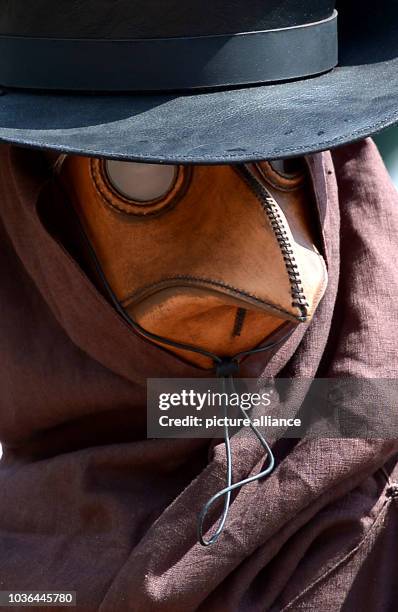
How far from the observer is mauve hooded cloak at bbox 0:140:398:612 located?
1.24 metres

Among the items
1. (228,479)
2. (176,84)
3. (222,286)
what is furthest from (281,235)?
(228,479)

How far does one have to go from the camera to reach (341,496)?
128cm

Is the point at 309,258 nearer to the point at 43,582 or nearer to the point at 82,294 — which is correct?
the point at 82,294

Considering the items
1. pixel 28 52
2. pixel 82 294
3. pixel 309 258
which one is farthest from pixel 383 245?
pixel 28 52

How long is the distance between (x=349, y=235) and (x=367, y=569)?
0.45 meters

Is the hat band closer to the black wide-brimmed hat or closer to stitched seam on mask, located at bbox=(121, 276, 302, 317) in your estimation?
the black wide-brimmed hat

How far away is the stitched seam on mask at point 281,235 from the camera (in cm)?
108

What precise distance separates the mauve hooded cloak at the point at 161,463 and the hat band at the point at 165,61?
0.15 m

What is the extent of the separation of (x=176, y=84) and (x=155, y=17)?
0.07m

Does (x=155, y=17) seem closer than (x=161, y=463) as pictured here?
Yes

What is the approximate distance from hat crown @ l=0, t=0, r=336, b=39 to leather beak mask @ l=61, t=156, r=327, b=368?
15 centimetres

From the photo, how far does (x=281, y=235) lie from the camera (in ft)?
3.63

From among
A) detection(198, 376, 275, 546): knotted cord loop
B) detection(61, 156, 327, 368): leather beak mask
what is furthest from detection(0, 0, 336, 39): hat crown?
detection(198, 376, 275, 546): knotted cord loop

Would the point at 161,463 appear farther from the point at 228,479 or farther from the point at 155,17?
the point at 155,17
